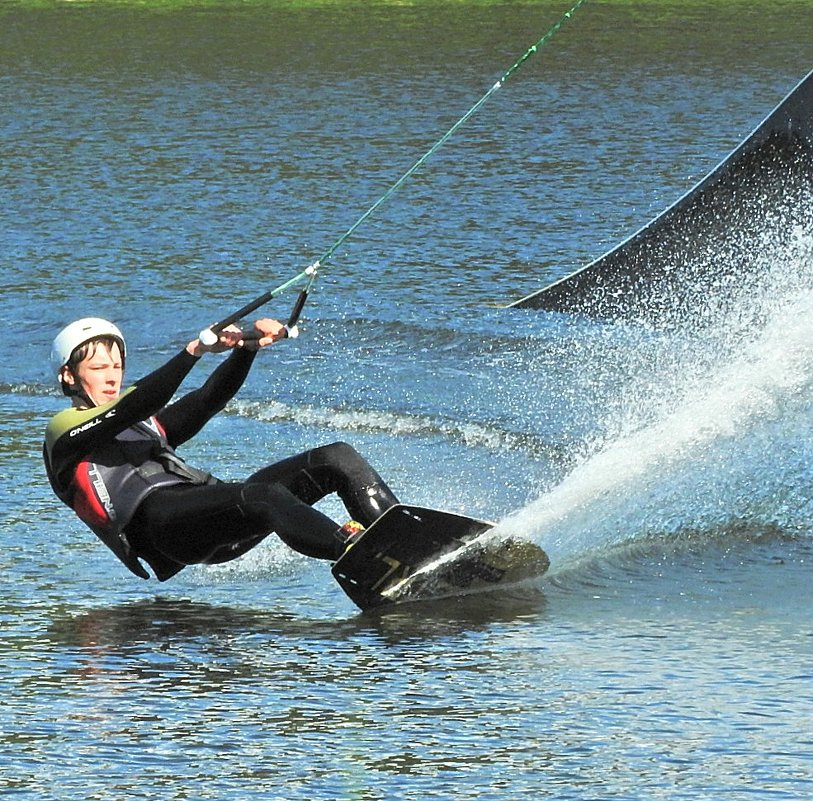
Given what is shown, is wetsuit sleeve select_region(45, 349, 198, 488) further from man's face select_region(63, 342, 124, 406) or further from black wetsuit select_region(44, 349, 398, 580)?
man's face select_region(63, 342, 124, 406)

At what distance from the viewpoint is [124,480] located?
6.43 meters

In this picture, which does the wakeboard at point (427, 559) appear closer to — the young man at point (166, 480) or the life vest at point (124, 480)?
the young man at point (166, 480)

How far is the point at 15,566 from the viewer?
23.1 feet

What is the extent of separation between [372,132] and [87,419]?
1219 cm

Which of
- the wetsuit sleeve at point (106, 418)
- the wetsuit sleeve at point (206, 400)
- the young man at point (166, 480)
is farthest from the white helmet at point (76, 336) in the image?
the wetsuit sleeve at point (206, 400)

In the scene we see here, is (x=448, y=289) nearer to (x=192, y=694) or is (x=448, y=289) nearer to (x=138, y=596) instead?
(x=138, y=596)

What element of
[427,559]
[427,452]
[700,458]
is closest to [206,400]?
[427,559]

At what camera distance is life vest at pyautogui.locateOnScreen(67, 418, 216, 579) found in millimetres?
6387

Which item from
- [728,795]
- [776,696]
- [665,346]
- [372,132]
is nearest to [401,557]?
[776,696]

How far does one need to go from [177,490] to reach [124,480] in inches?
6.7

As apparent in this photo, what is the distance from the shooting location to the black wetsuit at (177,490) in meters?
6.32

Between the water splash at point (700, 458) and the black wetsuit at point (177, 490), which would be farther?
the water splash at point (700, 458)

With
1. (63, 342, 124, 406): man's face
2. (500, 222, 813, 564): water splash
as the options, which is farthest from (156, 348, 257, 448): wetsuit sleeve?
(500, 222, 813, 564): water splash

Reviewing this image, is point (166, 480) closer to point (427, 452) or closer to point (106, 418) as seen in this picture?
point (106, 418)
